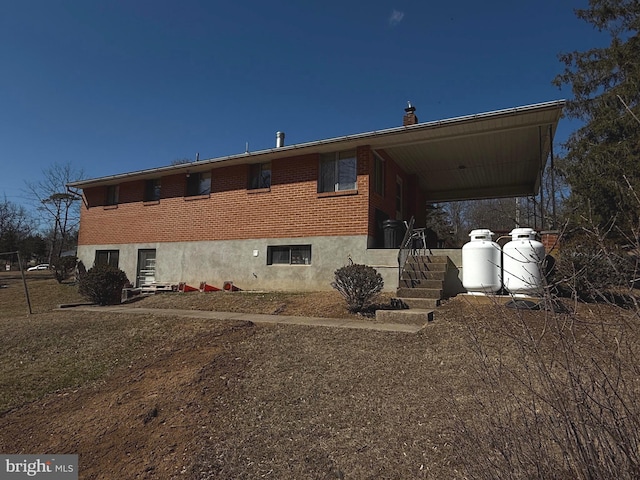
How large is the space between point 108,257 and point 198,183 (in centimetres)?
570

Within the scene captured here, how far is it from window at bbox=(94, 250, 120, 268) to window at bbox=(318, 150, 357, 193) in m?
9.84

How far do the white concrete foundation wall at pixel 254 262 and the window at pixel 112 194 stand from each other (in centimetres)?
231

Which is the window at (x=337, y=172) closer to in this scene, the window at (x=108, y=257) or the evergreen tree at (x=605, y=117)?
the evergreen tree at (x=605, y=117)

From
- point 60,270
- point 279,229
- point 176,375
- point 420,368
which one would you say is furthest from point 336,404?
point 60,270

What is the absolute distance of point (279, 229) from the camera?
1202cm

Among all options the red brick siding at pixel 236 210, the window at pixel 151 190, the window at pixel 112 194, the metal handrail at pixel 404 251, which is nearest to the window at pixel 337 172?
the red brick siding at pixel 236 210

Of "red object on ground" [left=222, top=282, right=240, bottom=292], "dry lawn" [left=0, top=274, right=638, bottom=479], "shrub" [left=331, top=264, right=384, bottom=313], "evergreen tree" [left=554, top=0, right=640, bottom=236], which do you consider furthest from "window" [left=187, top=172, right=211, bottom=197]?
"evergreen tree" [left=554, top=0, right=640, bottom=236]

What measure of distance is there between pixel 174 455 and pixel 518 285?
6.04 m

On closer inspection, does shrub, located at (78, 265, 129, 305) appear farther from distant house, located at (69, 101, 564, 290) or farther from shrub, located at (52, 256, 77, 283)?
shrub, located at (52, 256, 77, 283)

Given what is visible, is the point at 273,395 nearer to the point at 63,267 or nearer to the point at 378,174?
the point at 378,174

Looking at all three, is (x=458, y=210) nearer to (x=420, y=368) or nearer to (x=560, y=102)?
(x=560, y=102)

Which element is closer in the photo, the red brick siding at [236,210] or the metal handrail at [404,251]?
the metal handrail at [404,251]

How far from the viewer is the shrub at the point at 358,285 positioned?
7527 mm

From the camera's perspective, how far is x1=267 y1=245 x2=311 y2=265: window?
11.6 m
